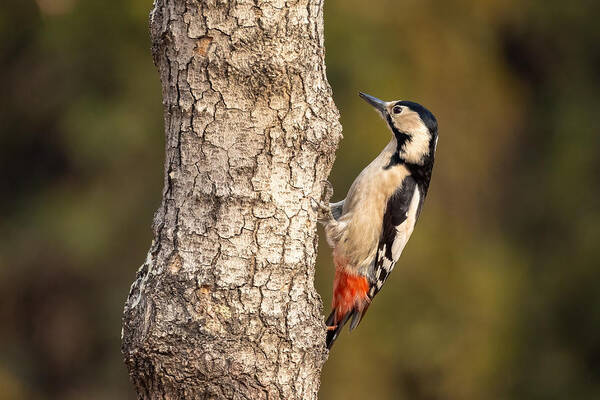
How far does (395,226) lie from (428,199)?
2031mm

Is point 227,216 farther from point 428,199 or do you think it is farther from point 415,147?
point 428,199

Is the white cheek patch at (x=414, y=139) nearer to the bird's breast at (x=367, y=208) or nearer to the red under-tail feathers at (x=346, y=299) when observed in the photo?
the bird's breast at (x=367, y=208)

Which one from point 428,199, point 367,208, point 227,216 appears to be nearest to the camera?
point 227,216

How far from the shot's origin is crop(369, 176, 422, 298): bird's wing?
362 cm

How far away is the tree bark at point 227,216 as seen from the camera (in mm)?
2189

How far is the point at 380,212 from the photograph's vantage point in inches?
143

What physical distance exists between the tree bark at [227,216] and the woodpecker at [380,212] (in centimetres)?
125

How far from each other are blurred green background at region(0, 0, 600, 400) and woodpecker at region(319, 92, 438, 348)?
1634 millimetres

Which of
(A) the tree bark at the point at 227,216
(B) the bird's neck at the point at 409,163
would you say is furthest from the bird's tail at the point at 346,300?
(A) the tree bark at the point at 227,216

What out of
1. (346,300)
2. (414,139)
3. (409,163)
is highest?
(414,139)

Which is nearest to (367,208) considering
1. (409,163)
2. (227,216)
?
(409,163)

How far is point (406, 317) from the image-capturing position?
18.4 ft
